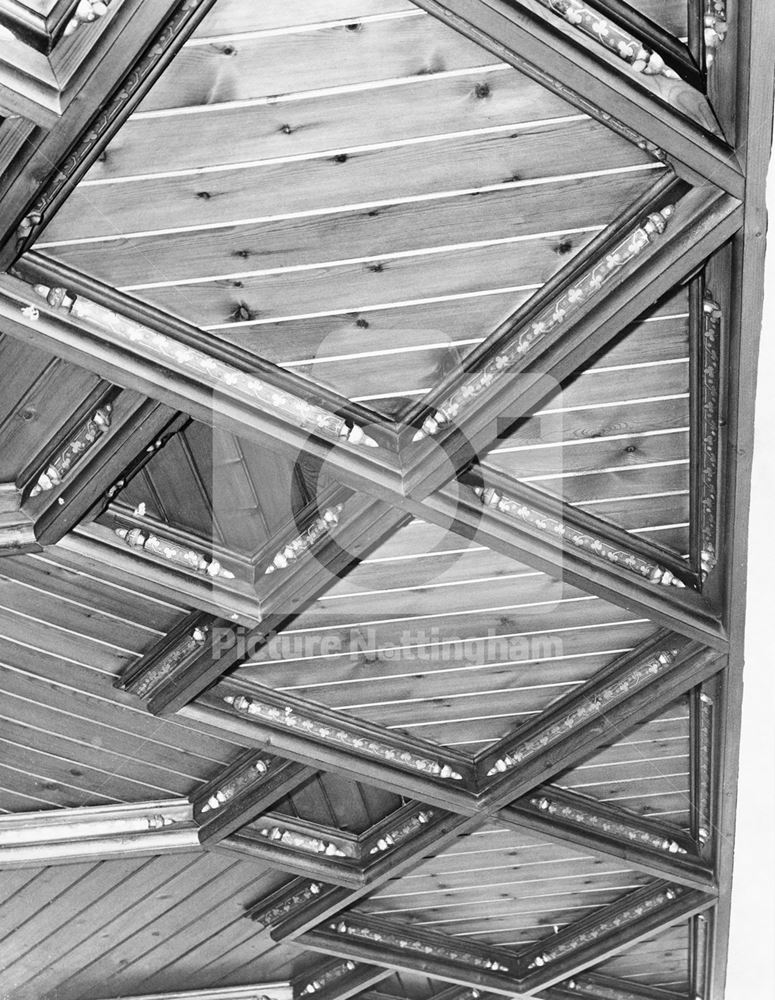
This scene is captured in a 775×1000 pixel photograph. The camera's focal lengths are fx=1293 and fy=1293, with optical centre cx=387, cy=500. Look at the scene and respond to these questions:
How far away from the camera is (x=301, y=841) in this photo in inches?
242

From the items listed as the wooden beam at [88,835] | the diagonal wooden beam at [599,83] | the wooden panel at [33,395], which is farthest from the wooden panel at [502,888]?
the diagonal wooden beam at [599,83]

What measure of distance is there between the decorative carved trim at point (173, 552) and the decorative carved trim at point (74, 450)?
30cm

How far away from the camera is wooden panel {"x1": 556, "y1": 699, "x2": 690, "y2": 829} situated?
5.60 m

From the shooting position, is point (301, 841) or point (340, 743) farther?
point (301, 841)

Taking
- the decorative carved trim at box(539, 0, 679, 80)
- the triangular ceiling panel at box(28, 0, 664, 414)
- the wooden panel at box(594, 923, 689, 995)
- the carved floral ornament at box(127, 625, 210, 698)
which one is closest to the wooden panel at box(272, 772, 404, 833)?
the carved floral ornament at box(127, 625, 210, 698)

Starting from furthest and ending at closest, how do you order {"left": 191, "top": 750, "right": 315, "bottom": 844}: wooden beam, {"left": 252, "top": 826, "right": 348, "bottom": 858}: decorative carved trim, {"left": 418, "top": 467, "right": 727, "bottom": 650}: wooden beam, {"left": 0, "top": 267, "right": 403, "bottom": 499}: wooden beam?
{"left": 252, "top": 826, "right": 348, "bottom": 858}: decorative carved trim
{"left": 191, "top": 750, "right": 315, "bottom": 844}: wooden beam
{"left": 418, "top": 467, "right": 727, "bottom": 650}: wooden beam
{"left": 0, "top": 267, "right": 403, "bottom": 499}: wooden beam

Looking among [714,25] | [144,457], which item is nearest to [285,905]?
[144,457]

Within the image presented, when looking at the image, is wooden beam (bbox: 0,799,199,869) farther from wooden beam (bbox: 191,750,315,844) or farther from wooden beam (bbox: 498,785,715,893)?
wooden beam (bbox: 498,785,715,893)

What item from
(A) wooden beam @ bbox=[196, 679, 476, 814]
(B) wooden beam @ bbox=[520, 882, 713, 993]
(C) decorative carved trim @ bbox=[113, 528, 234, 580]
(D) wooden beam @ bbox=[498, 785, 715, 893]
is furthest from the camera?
(B) wooden beam @ bbox=[520, 882, 713, 993]

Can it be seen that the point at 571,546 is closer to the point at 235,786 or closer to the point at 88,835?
the point at 235,786

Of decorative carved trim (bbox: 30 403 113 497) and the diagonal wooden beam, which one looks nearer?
the diagonal wooden beam

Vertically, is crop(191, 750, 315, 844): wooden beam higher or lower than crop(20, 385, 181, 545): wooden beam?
lower

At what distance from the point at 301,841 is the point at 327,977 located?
1.41 metres

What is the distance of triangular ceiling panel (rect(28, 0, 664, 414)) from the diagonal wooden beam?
8 centimetres
